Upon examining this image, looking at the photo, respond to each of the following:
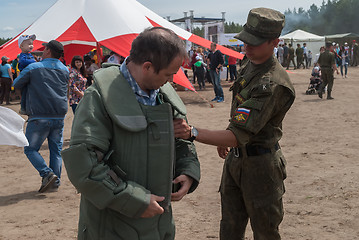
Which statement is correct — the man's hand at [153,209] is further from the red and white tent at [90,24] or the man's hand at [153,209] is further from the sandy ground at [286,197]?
the red and white tent at [90,24]

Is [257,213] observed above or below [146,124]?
below

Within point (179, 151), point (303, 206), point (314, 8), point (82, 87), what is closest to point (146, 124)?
point (179, 151)

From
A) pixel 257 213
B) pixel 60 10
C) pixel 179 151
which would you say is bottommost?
pixel 257 213

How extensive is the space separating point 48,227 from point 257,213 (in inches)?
106

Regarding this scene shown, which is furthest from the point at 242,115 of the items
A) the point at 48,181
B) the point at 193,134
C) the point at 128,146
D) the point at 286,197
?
the point at 48,181

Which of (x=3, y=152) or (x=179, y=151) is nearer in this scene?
(x=179, y=151)

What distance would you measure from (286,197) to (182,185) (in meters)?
3.57

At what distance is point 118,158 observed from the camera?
6.06 ft

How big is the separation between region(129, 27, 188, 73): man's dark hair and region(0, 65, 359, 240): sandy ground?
284 cm

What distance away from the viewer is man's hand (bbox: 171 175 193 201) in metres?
2.07

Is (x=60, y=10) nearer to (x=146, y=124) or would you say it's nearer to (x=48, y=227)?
(x=48, y=227)

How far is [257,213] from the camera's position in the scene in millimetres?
2951

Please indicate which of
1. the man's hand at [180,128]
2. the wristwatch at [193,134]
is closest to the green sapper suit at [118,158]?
the man's hand at [180,128]

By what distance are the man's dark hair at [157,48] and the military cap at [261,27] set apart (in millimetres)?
1097
